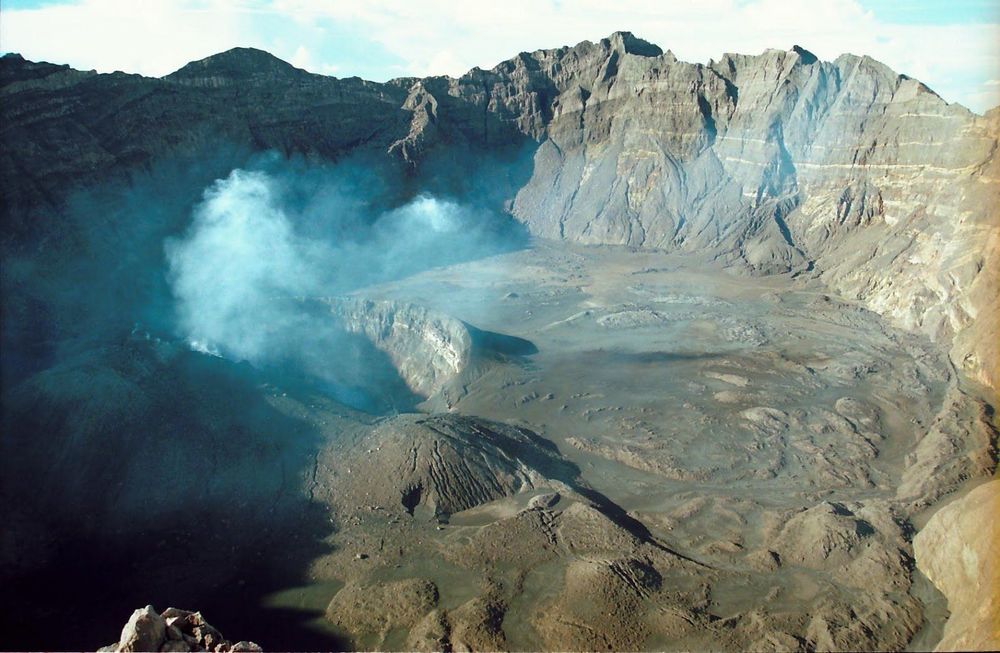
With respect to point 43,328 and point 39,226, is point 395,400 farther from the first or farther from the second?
point 39,226

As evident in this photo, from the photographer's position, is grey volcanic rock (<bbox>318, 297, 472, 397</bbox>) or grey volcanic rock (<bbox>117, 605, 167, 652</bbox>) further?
grey volcanic rock (<bbox>318, 297, 472, 397</bbox>)

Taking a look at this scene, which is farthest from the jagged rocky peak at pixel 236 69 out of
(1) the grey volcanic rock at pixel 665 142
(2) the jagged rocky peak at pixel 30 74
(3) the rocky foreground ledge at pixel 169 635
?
(3) the rocky foreground ledge at pixel 169 635

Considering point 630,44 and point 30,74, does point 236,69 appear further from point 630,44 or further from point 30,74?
point 630,44

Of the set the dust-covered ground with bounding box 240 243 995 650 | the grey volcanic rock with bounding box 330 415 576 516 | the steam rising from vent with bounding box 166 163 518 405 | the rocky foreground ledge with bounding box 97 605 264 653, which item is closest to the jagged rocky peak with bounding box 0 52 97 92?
the steam rising from vent with bounding box 166 163 518 405

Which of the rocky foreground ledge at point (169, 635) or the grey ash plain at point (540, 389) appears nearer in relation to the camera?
the rocky foreground ledge at point (169, 635)

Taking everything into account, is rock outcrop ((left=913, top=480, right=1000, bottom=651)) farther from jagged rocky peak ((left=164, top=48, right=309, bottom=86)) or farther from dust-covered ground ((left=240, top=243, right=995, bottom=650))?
jagged rocky peak ((left=164, top=48, right=309, bottom=86))

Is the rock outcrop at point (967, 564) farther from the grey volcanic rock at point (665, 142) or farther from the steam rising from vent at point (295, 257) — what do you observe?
the steam rising from vent at point (295, 257)
